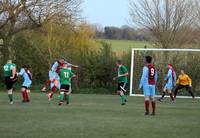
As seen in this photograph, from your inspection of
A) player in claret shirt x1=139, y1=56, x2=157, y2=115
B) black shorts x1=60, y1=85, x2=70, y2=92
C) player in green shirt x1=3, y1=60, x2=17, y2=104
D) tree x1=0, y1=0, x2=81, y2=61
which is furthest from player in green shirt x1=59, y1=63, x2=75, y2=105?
tree x1=0, y1=0, x2=81, y2=61

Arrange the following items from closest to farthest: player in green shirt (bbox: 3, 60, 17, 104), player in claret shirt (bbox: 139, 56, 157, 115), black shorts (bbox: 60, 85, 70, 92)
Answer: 1. player in claret shirt (bbox: 139, 56, 157, 115)
2. black shorts (bbox: 60, 85, 70, 92)
3. player in green shirt (bbox: 3, 60, 17, 104)

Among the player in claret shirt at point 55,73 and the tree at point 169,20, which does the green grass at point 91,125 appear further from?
the tree at point 169,20

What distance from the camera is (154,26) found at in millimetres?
42688

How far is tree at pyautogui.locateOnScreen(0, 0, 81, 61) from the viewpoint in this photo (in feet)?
132

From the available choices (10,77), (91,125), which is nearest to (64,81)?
(10,77)

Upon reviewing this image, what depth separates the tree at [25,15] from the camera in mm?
40312

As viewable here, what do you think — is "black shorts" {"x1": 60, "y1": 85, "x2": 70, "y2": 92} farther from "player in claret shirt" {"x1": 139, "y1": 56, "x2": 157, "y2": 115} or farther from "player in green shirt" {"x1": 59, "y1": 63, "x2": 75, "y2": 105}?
"player in claret shirt" {"x1": 139, "y1": 56, "x2": 157, "y2": 115}

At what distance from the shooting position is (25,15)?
4081 centimetres

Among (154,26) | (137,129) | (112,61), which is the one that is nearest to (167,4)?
(154,26)

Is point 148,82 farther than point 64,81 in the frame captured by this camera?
No

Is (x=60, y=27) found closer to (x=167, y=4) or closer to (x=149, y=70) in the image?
(x=167, y=4)

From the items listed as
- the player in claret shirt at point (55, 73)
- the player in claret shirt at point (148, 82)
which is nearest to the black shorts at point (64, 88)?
the player in claret shirt at point (55, 73)

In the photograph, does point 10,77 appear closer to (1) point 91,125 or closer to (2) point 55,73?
(2) point 55,73

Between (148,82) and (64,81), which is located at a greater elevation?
(148,82)
